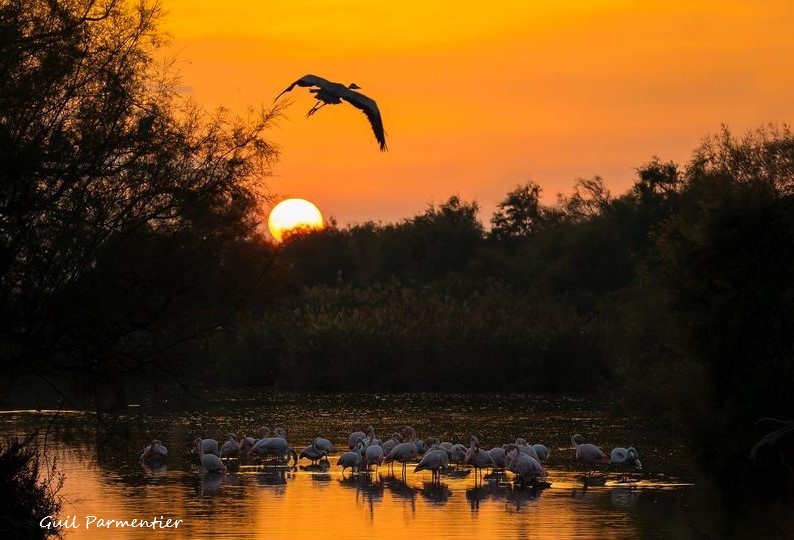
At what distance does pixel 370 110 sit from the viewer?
Result: 1599 cm

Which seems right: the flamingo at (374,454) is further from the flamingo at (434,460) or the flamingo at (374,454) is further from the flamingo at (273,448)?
the flamingo at (273,448)

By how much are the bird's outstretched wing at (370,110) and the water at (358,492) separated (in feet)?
14.0

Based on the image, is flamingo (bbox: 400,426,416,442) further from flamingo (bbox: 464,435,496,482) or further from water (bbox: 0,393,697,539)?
flamingo (bbox: 464,435,496,482)

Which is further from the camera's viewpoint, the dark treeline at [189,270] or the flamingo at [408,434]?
the flamingo at [408,434]

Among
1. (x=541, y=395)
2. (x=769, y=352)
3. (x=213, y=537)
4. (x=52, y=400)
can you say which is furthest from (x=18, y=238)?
(x=541, y=395)

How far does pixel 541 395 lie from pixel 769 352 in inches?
801

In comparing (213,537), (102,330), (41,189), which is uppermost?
(41,189)

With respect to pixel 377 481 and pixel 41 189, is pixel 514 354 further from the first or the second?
pixel 41 189

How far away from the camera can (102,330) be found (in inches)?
551

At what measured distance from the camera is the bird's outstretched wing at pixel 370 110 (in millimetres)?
15922

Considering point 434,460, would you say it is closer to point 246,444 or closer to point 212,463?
point 212,463

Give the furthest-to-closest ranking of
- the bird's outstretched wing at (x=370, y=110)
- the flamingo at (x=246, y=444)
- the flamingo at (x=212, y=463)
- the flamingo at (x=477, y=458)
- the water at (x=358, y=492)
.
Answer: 1. the flamingo at (x=246, y=444)
2. the flamingo at (x=212, y=463)
3. the flamingo at (x=477, y=458)
4. the water at (x=358, y=492)
5. the bird's outstretched wing at (x=370, y=110)

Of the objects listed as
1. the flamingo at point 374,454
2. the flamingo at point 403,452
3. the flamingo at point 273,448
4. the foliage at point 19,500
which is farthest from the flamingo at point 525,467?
the foliage at point 19,500

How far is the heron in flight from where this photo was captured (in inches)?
623
